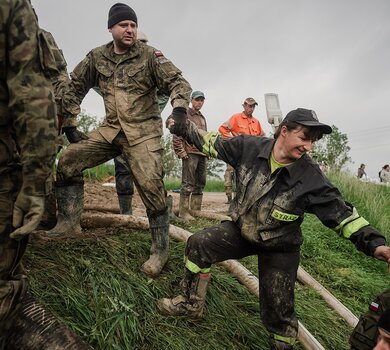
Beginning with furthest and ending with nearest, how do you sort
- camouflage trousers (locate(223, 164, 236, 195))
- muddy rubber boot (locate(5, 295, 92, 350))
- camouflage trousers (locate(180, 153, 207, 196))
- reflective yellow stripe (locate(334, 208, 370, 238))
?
camouflage trousers (locate(223, 164, 236, 195)) < camouflage trousers (locate(180, 153, 207, 196)) < reflective yellow stripe (locate(334, 208, 370, 238)) < muddy rubber boot (locate(5, 295, 92, 350))

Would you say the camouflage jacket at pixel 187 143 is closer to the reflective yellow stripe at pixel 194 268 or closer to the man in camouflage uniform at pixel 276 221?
the man in camouflage uniform at pixel 276 221

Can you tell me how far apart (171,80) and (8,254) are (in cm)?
205

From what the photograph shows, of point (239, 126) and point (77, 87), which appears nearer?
point (77, 87)

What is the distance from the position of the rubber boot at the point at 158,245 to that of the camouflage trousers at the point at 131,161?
83mm

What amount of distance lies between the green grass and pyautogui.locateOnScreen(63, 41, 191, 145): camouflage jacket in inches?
40.3

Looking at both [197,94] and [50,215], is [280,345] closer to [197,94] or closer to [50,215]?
[50,215]

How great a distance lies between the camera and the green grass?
9.34ft

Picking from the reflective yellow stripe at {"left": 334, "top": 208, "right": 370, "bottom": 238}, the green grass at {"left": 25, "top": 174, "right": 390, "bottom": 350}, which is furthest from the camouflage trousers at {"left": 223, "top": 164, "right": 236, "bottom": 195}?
the reflective yellow stripe at {"left": 334, "top": 208, "right": 370, "bottom": 238}

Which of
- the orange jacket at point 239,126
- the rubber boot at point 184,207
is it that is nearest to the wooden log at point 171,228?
the rubber boot at point 184,207

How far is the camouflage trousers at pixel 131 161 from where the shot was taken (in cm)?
346

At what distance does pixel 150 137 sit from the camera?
3.61m

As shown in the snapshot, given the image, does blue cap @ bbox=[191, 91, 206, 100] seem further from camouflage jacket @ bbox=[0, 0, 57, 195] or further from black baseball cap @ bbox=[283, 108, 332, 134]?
camouflage jacket @ bbox=[0, 0, 57, 195]

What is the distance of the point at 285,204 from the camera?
9.73 ft

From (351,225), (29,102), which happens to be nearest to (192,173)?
(351,225)
